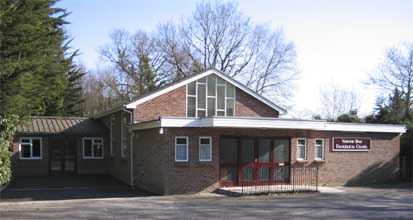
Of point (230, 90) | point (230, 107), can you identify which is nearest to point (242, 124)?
point (230, 107)

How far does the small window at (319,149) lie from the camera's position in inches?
864

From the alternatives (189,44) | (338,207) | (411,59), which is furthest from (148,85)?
(338,207)

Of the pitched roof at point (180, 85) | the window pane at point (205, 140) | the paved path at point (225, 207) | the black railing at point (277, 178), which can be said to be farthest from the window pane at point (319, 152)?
the window pane at point (205, 140)

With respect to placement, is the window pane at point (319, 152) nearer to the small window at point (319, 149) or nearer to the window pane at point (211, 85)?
the small window at point (319, 149)

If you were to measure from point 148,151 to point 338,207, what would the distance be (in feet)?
27.6

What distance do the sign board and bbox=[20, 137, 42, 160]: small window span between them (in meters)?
15.6

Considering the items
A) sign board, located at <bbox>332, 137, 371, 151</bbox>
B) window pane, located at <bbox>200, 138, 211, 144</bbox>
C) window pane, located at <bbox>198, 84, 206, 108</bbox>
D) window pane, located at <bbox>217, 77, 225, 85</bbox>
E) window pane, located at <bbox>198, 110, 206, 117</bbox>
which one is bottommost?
sign board, located at <bbox>332, 137, 371, 151</bbox>

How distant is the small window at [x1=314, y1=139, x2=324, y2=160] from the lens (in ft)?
72.0

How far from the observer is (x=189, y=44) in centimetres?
4850

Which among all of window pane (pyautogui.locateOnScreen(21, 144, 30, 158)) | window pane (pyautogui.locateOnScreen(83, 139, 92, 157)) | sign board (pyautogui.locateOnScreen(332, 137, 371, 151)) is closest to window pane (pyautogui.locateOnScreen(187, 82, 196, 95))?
sign board (pyautogui.locateOnScreen(332, 137, 371, 151))

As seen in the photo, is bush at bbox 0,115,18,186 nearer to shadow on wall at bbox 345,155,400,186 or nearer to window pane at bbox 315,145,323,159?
window pane at bbox 315,145,323,159

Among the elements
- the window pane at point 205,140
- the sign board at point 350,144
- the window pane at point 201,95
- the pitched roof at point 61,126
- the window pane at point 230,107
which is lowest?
the sign board at point 350,144

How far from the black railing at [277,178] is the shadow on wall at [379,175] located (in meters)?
2.25

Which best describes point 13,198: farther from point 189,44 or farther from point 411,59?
point 411,59
